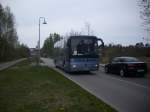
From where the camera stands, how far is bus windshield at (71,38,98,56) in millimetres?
21250

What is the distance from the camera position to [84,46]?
70.4 ft

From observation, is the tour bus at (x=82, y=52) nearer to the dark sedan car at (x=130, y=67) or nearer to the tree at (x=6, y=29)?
the dark sedan car at (x=130, y=67)

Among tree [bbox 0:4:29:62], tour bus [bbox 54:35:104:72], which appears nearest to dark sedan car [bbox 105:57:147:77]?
tour bus [bbox 54:35:104:72]

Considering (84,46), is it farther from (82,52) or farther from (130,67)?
(130,67)

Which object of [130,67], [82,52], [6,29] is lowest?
[130,67]

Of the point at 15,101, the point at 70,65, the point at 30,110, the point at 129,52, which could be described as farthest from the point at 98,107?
the point at 129,52

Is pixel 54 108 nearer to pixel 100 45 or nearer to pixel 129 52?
pixel 100 45

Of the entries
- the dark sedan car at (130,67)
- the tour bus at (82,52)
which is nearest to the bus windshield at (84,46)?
the tour bus at (82,52)

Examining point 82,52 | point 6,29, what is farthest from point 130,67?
point 6,29

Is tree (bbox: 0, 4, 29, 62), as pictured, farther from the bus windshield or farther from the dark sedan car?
the dark sedan car

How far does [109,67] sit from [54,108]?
16.0 m

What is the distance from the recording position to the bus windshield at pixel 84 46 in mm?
21250

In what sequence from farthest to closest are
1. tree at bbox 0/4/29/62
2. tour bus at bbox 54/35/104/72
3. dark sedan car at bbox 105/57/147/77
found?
tree at bbox 0/4/29/62, tour bus at bbox 54/35/104/72, dark sedan car at bbox 105/57/147/77

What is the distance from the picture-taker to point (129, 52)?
162ft
